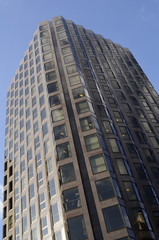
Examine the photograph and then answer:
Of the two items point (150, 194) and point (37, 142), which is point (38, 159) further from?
point (150, 194)

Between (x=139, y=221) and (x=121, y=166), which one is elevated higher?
(x=121, y=166)

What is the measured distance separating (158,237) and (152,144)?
65.3 feet

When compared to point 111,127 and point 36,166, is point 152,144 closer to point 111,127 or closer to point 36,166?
point 111,127

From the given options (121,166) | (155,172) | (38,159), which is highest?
(38,159)

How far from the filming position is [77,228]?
103 ft

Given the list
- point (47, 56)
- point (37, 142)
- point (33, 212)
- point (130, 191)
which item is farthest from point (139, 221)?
point (47, 56)

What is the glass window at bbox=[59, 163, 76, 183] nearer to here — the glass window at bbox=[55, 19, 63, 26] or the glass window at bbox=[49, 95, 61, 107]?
the glass window at bbox=[49, 95, 61, 107]

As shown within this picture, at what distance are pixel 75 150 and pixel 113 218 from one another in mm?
10851

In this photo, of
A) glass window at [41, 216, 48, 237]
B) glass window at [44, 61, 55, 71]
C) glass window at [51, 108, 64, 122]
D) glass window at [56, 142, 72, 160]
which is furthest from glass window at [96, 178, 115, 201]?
glass window at [44, 61, 55, 71]

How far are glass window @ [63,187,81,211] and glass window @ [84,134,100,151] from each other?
21.0 feet

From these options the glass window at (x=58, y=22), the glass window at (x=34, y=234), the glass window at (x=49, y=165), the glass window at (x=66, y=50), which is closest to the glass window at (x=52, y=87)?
the glass window at (x=66, y=50)

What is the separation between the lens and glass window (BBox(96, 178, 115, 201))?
33.2 m

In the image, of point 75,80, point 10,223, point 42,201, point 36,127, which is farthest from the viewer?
point 36,127

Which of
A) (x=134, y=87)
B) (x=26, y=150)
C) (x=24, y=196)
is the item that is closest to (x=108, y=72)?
(x=134, y=87)
